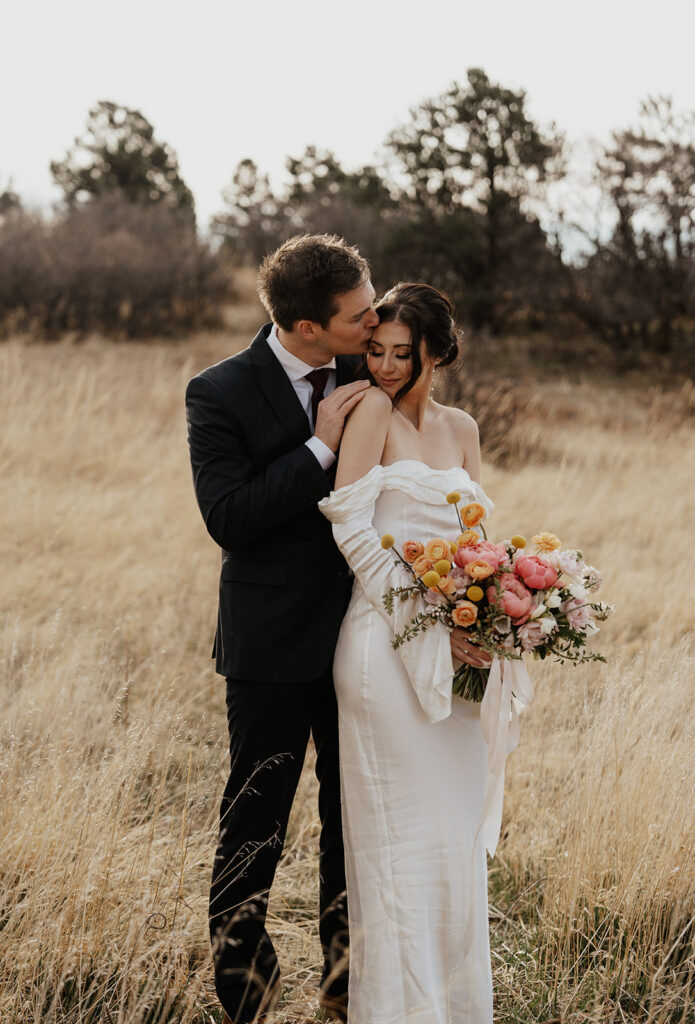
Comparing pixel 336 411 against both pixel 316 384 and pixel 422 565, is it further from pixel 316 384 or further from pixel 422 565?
pixel 422 565

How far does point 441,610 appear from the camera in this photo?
2.54 metres

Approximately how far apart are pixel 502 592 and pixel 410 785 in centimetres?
70

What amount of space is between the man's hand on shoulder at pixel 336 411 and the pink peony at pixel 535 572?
26.2 inches

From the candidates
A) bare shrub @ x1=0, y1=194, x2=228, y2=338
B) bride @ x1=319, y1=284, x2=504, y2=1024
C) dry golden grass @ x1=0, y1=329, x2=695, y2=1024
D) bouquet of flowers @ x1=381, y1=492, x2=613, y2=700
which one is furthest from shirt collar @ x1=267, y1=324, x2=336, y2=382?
bare shrub @ x1=0, y1=194, x2=228, y2=338

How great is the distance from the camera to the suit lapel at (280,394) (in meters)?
2.77

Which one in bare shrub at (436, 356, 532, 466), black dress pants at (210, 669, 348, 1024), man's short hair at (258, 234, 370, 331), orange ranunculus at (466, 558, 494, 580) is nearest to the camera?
orange ranunculus at (466, 558, 494, 580)

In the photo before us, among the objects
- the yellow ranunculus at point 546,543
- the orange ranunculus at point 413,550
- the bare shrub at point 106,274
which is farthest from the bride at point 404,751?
the bare shrub at point 106,274

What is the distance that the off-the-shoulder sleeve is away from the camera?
2.62 metres

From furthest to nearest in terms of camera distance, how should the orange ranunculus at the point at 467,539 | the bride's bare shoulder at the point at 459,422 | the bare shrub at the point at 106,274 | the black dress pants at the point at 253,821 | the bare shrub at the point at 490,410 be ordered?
1. the bare shrub at the point at 106,274
2. the bare shrub at the point at 490,410
3. the bride's bare shoulder at the point at 459,422
4. the black dress pants at the point at 253,821
5. the orange ranunculus at the point at 467,539

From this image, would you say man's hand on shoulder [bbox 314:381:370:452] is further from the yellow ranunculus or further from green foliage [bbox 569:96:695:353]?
green foliage [bbox 569:96:695:353]

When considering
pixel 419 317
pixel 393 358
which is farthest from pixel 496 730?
pixel 419 317

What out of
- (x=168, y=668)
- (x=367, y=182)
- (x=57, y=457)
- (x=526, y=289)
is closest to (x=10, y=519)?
(x=57, y=457)

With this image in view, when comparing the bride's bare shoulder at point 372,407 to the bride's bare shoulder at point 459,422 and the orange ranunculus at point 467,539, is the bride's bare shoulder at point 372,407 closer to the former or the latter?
the bride's bare shoulder at point 459,422

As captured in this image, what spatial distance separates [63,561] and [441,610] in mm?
4636
